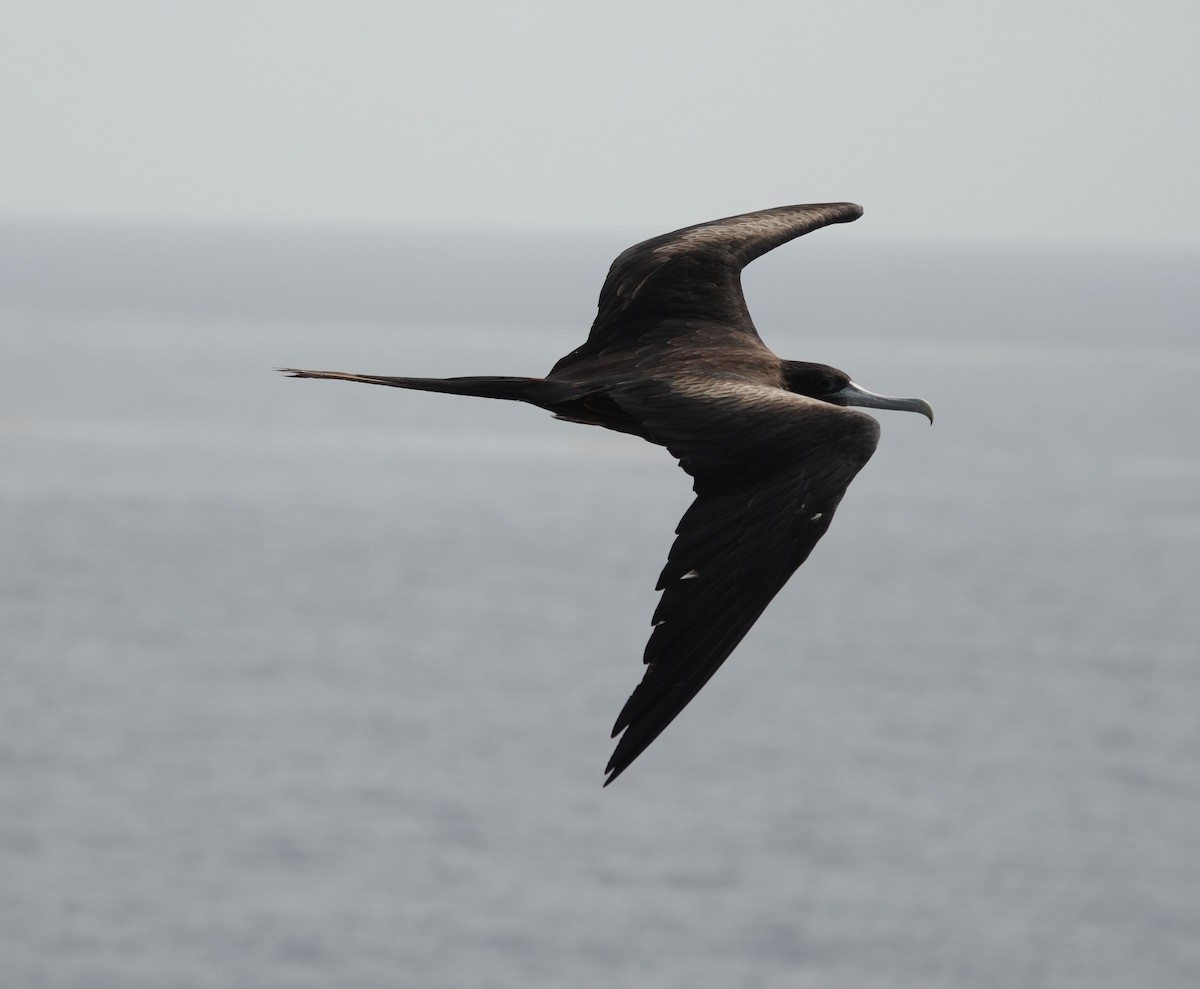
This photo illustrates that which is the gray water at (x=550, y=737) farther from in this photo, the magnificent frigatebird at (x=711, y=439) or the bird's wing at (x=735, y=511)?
the bird's wing at (x=735, y=511)

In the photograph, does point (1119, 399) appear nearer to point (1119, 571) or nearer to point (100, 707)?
point (1119, 571)

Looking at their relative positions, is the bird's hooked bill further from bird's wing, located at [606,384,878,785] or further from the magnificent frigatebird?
bird's wing, located at [606,384,878,785]

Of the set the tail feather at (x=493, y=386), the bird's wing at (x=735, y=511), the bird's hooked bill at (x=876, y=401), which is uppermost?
the bird's hooked bill at (x=876, y=401)

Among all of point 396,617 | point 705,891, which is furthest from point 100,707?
point 705,891

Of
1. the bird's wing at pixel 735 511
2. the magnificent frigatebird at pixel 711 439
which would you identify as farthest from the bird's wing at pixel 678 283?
the bird's wing at pixel 735 511

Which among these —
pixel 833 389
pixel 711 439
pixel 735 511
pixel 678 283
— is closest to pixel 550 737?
pixel 678 283

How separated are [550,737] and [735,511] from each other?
71203mm

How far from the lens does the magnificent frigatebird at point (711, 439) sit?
618 cm

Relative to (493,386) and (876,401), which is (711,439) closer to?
(493,386)

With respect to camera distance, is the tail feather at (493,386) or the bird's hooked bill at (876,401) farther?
the bird's hooked bill at (876,401)

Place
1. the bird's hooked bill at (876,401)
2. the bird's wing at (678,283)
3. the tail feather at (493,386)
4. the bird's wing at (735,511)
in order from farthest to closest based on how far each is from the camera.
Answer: the bird's wing at (678,283) < the bird's hooked bill at (876,401) < the tail feather at (493,386) < the bird's wing at (735,511)

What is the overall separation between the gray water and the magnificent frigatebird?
53837 millimetres

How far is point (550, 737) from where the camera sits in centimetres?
7719

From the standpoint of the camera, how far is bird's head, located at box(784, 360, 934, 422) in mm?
8188
